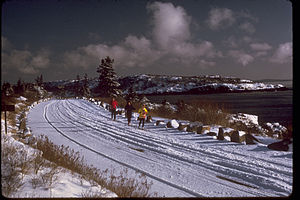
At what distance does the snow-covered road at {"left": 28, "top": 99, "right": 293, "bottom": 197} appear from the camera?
11.2 ft

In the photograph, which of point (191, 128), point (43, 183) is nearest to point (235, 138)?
point (191, 128)

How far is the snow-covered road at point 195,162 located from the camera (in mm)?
3406

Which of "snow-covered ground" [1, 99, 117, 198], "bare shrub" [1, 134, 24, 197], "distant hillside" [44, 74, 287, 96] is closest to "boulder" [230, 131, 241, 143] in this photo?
"distant hillside" [44, 74, 287, 96]

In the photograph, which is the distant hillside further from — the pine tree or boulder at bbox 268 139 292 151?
boulder at bbox 268 139 292 151

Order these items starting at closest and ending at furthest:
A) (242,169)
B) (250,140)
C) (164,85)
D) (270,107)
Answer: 1. (242,169)
2. (250,140)
3. (164,85)
4. (270,107)

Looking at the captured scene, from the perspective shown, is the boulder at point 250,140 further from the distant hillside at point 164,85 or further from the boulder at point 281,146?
the distant hillside at point 164,85

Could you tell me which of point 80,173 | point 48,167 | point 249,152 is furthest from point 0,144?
point 249,152

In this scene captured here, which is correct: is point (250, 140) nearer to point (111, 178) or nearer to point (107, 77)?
point (111, 178)

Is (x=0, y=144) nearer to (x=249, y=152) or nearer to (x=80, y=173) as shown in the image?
(x=80, y=173)

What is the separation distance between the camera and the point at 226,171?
4.03 m

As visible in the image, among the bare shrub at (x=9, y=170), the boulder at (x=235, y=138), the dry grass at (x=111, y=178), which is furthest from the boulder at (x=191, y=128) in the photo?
the bare shrub at (x=9, y=170)

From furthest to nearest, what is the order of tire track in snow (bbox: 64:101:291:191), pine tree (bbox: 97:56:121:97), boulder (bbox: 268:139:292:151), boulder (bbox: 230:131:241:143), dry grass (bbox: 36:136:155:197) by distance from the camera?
pine tree (bbox: 97:56:121:97), boulder (bbox: 230:131:241:143), boulder (bbox: 268:139:292:151), tire track in snow (bbox: 64:101:291:191), dry grass (bbox: 36:136:155:197)

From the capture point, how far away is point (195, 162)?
4.59 meters
